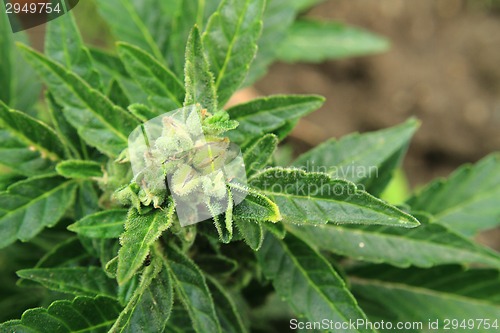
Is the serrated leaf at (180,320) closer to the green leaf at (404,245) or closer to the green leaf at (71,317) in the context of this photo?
the green leaf at (71,317)

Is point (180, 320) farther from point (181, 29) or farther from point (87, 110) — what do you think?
point (181, 29)

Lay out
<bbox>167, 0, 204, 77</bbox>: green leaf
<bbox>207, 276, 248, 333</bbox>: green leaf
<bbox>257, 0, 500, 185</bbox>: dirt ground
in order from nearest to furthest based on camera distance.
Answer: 1. <bbox>207, 276, 248, 333</bbox>: green leaf
2. <bbox>167, 0, 204, 77</bbox>: green leaf
3. <bbox>257, 0, 500, 185</bbox>: dirt ground

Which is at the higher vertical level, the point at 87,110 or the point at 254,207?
the point at 87,110

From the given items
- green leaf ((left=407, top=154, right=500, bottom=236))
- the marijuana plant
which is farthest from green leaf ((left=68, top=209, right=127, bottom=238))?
green leaf ((left=407, top=154, right=500, bottom=236))

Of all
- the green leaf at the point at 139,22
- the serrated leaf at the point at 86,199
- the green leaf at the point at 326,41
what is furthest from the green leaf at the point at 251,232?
the green leaf at the point at 326,41

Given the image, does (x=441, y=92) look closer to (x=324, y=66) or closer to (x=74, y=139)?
(x=324, y=66)

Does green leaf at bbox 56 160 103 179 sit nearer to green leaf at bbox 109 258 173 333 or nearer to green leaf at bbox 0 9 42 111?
green leaf at bbox 109 258 173 333

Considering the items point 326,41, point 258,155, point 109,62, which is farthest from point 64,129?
point 326,41
